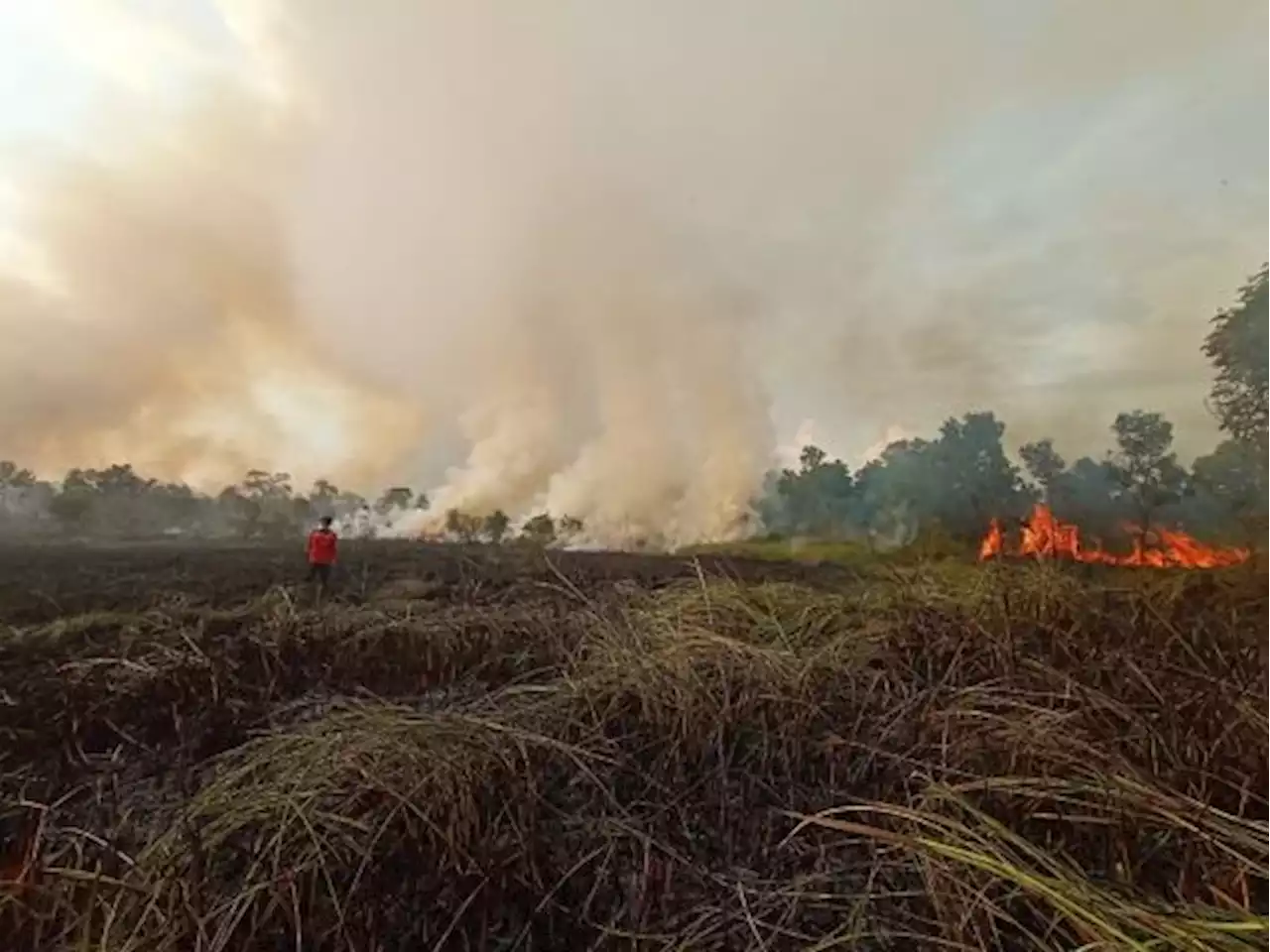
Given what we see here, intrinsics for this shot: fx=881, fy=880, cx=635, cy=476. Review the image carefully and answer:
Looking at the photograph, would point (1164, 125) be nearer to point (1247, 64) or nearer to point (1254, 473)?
point (1247, 64)

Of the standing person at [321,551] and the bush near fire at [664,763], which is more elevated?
the standing person at [321,551]

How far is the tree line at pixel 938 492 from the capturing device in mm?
3689

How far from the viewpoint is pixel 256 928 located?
3.89 feet

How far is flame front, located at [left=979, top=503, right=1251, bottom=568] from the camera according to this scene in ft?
9.82

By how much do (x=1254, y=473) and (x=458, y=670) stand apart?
3273mm

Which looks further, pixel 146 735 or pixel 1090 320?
pixel 1090 320

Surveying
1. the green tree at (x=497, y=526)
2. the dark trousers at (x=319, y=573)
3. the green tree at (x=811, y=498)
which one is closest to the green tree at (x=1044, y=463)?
the green tree at (x=811, y=498)

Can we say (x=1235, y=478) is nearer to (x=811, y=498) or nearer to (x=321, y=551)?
(x=811, y=498)

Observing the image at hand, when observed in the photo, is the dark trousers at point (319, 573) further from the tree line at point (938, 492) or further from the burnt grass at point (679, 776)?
the burnt grass at point (679, 776)

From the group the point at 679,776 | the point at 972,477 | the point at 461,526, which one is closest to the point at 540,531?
the point at 461,526

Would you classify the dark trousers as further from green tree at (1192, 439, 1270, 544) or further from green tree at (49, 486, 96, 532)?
green tree at (1192, 439, 1270, 544)

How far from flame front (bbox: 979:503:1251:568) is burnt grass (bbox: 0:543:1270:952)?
345 millimetres

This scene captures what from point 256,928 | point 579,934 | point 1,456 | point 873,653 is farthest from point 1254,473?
point 1,456

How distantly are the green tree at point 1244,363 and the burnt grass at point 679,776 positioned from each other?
1334 millimetres
